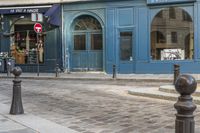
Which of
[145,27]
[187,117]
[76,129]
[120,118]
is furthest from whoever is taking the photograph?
[145,27]

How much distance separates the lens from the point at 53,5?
25656 millimetres

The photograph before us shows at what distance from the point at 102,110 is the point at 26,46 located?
1739 centimetres

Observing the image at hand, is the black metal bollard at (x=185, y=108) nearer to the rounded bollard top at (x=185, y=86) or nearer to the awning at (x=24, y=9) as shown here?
the rounded bollard top at (x=185, y=86)

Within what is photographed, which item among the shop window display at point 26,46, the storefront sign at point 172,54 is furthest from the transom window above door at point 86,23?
the storefront sign at point 172,54

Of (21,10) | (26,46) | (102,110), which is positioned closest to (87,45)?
(26,46)

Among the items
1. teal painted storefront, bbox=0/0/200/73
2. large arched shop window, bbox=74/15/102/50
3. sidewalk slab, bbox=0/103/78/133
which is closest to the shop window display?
teal painted storefront, bbox=0/0/200/73

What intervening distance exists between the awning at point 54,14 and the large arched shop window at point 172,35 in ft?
18.2

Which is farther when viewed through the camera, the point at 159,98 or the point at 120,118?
the point at 159,98

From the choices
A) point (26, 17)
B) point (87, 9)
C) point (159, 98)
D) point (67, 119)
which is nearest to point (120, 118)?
point (67, 119)

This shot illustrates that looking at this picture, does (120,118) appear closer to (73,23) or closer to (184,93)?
(184,93)

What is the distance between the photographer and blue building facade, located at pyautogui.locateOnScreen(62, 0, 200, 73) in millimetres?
22828

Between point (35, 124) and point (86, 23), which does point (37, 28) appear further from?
point (35, 124)

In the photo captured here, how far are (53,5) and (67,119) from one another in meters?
17.1

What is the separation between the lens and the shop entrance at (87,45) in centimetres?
2522
